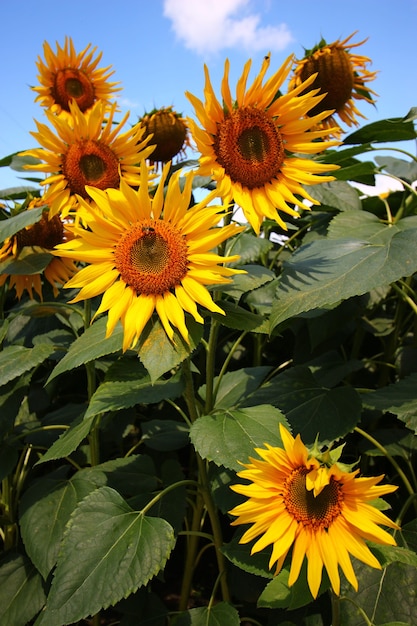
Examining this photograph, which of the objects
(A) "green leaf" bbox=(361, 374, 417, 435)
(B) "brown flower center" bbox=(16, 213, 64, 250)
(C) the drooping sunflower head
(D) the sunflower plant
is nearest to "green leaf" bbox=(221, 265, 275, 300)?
(D) the sunflower plant

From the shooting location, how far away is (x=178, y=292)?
1.04 metres

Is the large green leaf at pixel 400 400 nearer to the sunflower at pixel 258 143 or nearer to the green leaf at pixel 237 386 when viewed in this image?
the green leaf at pixel 237 386

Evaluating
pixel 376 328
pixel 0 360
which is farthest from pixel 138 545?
pixel 376 328

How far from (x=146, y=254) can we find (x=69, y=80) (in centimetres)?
165

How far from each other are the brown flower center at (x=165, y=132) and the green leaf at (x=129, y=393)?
124cm

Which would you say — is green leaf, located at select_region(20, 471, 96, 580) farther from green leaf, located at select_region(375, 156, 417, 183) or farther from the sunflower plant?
green leaf, located at select_region(375, 156, 417, 183)

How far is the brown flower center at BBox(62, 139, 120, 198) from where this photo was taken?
5.06ft

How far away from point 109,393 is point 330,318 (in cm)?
64

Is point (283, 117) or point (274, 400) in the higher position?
point (283, 117)

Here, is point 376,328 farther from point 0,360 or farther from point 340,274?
point 0,360

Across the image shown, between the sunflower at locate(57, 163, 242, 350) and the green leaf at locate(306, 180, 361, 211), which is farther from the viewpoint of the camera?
the green leaf at locate(306, 180, 361, 211)

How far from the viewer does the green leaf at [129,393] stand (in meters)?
1.12

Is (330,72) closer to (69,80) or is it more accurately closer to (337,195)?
(337,195)

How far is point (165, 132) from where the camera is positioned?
7.30 feet
